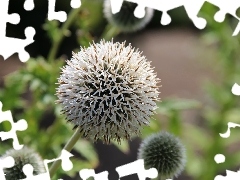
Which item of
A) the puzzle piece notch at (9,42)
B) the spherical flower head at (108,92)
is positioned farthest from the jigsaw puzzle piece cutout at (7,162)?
the puzzle piece notch at (9,42)

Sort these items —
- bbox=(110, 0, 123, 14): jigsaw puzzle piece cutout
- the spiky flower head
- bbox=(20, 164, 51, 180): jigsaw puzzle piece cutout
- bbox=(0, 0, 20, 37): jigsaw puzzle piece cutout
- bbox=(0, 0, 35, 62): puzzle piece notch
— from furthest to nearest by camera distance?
bbox=(110, 0, 123, 14): jigsaw puzzle piece cutout, bbox=(0, 0, 20, 37): jigsaw puzzle piece cutout, bbox=(0, 0, 35, 62): puzzle piece notch, the spiky flower head, bbox=(20, 164, 51, 180): jigsaw puzzle piece cutout

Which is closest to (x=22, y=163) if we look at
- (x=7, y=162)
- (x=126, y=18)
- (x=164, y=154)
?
(x=7, y=162)

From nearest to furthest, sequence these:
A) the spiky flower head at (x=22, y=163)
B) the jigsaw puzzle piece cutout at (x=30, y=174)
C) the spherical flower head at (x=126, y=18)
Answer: the jigsaw puzzle piece cutout at (x=30, y=174), the spiky flower head at (x=22, y=163), the spherical flower head at (x=126, y=18)

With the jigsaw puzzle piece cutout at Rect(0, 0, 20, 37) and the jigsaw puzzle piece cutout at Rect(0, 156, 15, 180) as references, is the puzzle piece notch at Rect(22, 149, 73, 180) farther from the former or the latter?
the jigsaw puzzle piece cutout at Rect(0, 0, 20, 37)

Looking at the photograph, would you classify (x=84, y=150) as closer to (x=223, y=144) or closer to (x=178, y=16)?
(x=223, y=144)

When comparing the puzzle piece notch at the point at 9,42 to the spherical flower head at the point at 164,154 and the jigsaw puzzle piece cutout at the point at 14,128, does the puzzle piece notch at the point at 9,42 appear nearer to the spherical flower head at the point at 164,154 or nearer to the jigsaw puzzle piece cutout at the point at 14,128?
the jigsaw puzzle piece cutout at the point at 14,128

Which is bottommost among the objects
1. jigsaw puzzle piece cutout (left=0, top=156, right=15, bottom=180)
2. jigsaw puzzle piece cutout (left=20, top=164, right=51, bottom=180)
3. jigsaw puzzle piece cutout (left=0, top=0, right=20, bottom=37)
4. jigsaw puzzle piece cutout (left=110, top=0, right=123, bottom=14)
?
jigsaw puzzle piece cutout (left=20, top=164, right=51, bottom=180)

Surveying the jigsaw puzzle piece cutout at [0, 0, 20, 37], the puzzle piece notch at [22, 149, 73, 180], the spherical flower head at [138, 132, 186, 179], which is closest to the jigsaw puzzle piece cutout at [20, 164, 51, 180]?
the puzzle piece notch at [22, 149, 73, 180]
